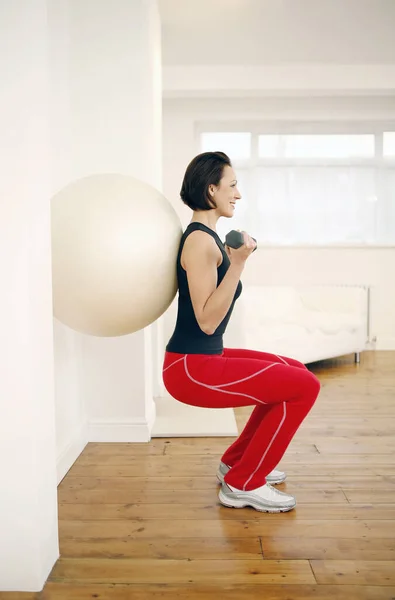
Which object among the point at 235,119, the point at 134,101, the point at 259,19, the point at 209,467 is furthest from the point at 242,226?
the point at 209,467

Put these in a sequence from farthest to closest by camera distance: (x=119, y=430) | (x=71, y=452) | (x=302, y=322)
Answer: (x=302, y=322)
(x=119, y=430)
(x=71, y=452)

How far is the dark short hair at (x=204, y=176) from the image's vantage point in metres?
2.06

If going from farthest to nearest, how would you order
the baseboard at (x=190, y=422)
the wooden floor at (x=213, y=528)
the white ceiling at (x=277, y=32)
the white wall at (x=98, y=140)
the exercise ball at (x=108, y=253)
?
1. the white ceiling at (x=277, y=32)
2. the baseboard at (x=190, y=422)
3. the white wall at (x=98, y=140)
4. the exercise ball at (x=108, y=253)
5. the wooden floor at (x=213, y=528)

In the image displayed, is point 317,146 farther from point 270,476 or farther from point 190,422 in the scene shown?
point 270,476

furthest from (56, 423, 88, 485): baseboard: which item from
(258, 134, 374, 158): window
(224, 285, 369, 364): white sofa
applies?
(258, 134, 374, 158): window

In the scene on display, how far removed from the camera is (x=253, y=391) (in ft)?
6.54

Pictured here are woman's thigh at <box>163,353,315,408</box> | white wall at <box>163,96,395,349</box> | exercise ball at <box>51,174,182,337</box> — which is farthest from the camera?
white wall at <box>163,96,395,349</box>

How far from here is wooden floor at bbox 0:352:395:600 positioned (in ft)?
5.14

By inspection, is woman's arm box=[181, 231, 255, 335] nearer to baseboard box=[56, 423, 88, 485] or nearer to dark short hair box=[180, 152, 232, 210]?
dark short hair box=[180, 152, 232, 210]

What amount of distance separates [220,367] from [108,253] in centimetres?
57

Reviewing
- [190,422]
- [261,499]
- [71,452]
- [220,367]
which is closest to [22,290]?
[220,367]

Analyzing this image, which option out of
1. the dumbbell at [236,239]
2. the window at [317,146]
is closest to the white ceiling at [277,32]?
the window at [317,146]

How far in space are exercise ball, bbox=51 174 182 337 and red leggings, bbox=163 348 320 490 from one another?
27 cm

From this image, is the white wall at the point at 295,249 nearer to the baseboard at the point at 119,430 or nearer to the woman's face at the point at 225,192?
the baseboard at the point at 119,430
